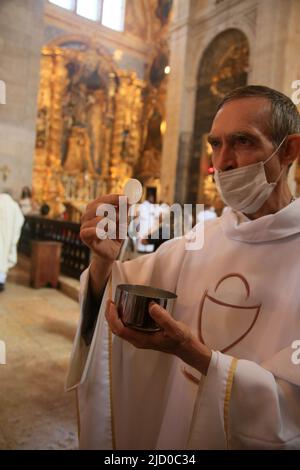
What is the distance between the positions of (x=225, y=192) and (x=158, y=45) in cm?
2213

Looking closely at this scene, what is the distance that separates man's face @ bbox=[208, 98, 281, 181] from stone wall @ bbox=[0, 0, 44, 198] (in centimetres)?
949

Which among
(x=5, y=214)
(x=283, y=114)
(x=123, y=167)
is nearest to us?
(x=283, y=114)

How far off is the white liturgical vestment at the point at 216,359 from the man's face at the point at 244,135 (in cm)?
22

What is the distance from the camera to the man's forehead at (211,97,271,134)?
4.02 feet

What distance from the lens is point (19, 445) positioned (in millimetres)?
2010

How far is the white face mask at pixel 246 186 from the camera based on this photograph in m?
1.25

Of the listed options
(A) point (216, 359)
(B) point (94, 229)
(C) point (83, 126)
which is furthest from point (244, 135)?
(C) point (83, 126)

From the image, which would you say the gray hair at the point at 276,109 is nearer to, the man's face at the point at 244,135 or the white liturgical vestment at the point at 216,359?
the man's face at the point at 244,135

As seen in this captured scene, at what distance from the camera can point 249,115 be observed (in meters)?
1.23

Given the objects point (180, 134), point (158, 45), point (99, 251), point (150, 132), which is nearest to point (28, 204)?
point (180, 134)

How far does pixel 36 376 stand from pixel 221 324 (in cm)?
217

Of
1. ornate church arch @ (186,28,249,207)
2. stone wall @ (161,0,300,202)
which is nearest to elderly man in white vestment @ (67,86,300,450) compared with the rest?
stone wall @ (161,0,300,202)

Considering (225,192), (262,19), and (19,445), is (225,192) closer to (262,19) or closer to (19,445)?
(19,445)

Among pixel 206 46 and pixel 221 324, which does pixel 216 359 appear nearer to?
pixel 221 324
